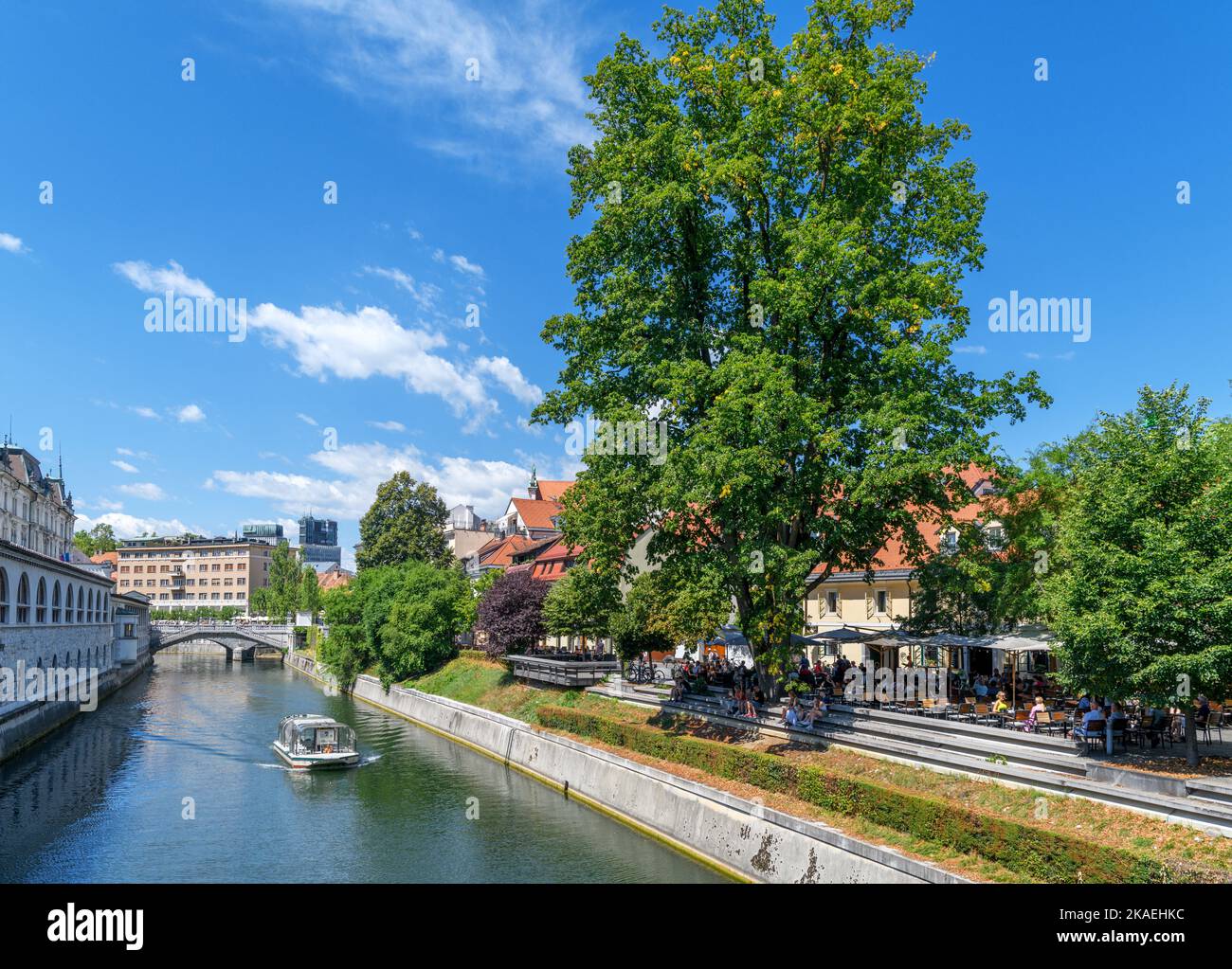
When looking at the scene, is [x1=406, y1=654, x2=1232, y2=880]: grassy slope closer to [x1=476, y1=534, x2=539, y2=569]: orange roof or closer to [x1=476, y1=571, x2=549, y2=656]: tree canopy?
[x1=476, y1=571, x2=549, y2=656]: tree canopy

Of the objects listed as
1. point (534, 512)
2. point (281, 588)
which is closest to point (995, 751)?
point (534, 512)

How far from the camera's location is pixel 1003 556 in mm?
35500

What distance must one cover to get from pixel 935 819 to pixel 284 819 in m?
23.1

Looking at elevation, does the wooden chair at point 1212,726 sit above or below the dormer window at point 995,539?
below

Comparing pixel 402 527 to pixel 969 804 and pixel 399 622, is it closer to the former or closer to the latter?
pixel 399 622

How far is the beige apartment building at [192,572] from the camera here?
18388 cm

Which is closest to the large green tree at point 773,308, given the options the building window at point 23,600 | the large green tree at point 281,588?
the building window at point 23,600

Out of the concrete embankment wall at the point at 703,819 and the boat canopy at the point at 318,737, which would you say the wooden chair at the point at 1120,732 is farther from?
the boat canopy at the point at 318,737

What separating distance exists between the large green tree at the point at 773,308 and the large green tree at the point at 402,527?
203ft

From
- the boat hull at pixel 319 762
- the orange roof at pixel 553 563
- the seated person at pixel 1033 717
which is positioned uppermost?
the orange roof at pixel 553 563

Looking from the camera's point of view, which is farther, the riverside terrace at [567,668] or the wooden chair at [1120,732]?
the riverside terrace at [567,668]

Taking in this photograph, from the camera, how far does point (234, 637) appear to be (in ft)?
401
